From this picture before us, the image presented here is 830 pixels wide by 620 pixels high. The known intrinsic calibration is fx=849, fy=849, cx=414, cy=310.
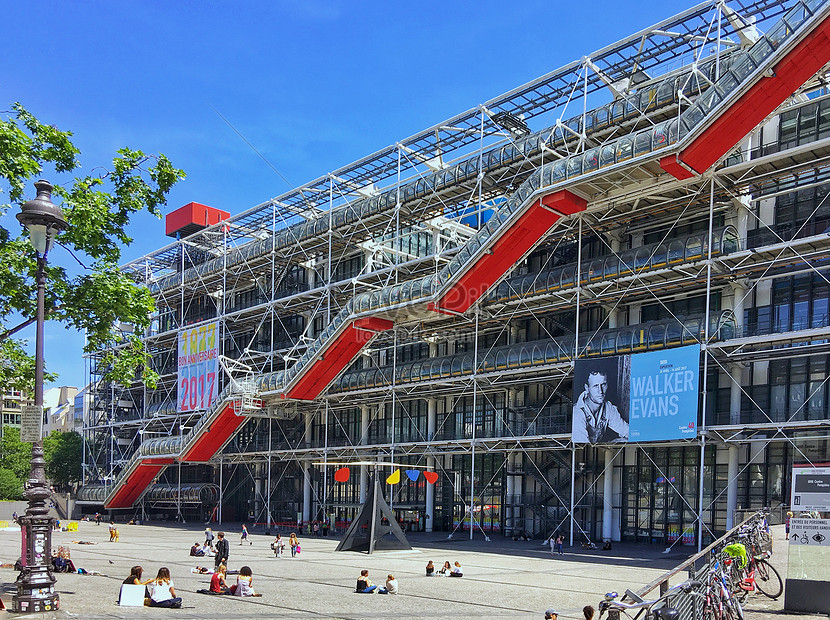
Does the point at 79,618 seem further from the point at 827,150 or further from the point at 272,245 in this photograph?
the point at 272,245

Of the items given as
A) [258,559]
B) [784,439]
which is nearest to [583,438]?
[784,439]

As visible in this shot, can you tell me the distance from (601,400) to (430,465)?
13016 millimetres

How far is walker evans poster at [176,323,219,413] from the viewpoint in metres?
49.2

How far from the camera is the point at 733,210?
29938 millimetres

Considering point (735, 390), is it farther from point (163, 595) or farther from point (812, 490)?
point (163, 595)

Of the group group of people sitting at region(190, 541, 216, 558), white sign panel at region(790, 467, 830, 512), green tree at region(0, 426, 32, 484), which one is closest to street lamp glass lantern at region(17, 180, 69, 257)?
white sign panel at region(790, 467, 830, 512)

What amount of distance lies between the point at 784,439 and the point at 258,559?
16.7 meters

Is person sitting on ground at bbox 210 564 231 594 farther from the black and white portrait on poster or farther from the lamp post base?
the black and white portrait on poster

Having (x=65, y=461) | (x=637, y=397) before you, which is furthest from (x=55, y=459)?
(x=637, y=397)

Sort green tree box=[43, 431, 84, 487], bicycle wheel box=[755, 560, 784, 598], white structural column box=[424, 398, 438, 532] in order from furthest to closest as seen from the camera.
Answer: green tree box=[43, 431, 84, 487] < white structural column box=[424, 398, 438, 532] < bicycle wheel box=[755, 560, 784, 598]

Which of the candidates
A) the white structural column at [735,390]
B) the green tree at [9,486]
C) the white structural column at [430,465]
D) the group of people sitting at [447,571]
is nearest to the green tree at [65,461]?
the green tree at [9,486]

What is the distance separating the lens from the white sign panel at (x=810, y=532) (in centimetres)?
1133

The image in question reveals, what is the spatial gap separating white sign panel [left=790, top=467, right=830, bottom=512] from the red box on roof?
2136 inches

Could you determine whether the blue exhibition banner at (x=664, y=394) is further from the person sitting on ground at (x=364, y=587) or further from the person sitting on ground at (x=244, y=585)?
the person sitting on ground at (x=244, y=585)
